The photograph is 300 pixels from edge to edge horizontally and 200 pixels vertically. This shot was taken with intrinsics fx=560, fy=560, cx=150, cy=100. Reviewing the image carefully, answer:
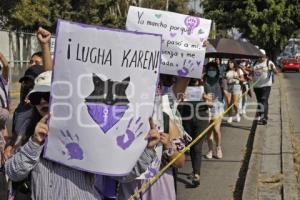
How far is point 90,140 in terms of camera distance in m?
2.86

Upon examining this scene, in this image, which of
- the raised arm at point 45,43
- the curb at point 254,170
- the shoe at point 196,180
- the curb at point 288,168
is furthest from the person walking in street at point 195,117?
the raised arm at point 45,43

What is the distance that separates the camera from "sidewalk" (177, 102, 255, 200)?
267 inches

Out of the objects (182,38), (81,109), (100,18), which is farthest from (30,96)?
(100,18)

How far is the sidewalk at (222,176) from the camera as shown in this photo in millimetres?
6781

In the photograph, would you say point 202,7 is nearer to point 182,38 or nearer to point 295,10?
point 295,10

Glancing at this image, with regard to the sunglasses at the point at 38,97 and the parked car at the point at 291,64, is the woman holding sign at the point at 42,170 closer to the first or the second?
the sunglasses at the point at 38,97

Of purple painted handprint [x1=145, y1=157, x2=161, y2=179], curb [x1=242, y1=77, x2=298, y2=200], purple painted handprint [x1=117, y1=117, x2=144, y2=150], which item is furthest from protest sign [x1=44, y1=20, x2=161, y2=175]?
curb [x1=242, y1=77, x2=298, y2=200]

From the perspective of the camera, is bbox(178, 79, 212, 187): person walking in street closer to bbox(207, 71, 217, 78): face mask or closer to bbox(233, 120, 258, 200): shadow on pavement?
bbox(233, 120, 258, 200): shadow on pavement

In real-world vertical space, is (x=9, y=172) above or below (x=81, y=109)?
below

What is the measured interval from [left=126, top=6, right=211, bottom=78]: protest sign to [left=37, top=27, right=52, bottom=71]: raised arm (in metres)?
1.96

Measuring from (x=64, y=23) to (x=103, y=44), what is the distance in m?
0.23

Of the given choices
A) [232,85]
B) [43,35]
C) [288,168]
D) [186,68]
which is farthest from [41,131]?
[232,85]

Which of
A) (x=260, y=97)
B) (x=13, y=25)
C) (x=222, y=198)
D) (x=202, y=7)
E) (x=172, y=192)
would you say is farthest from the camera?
(x=202, y=7)

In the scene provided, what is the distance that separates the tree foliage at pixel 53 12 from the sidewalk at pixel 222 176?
13.4 metres
